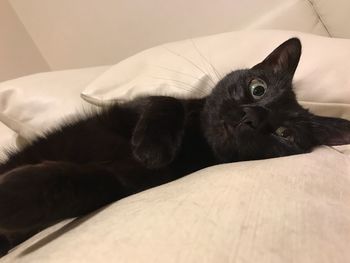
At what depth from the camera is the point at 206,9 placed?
6.29 ft

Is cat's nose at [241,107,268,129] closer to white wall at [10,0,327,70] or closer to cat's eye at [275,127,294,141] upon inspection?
cat's eye at [275,127,294,141]

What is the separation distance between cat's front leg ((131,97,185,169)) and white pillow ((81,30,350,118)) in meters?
0.21

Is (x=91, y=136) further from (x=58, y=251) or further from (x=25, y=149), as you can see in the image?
(x=58, y=251)

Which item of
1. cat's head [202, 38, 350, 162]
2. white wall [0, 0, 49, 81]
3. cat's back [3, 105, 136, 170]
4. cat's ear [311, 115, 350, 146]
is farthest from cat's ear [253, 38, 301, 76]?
white wall [0, 0, 49, 81]

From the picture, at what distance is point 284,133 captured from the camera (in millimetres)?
1063

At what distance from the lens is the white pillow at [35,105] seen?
1.23 metres

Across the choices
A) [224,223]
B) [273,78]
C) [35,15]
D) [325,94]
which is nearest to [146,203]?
[224,223]

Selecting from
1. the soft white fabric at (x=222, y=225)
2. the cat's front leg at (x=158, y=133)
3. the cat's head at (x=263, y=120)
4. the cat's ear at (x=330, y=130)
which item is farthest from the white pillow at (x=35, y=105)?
the cat's ear at (x=330, y=130)

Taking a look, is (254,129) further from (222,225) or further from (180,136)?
(222,225)

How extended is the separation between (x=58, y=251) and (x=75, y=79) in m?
0.94

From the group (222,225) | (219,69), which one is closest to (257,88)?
(219,69)

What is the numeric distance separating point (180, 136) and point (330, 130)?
40 cm

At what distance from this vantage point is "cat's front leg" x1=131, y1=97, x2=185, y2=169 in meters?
0.90

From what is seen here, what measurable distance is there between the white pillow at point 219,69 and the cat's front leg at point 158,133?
210 mm
